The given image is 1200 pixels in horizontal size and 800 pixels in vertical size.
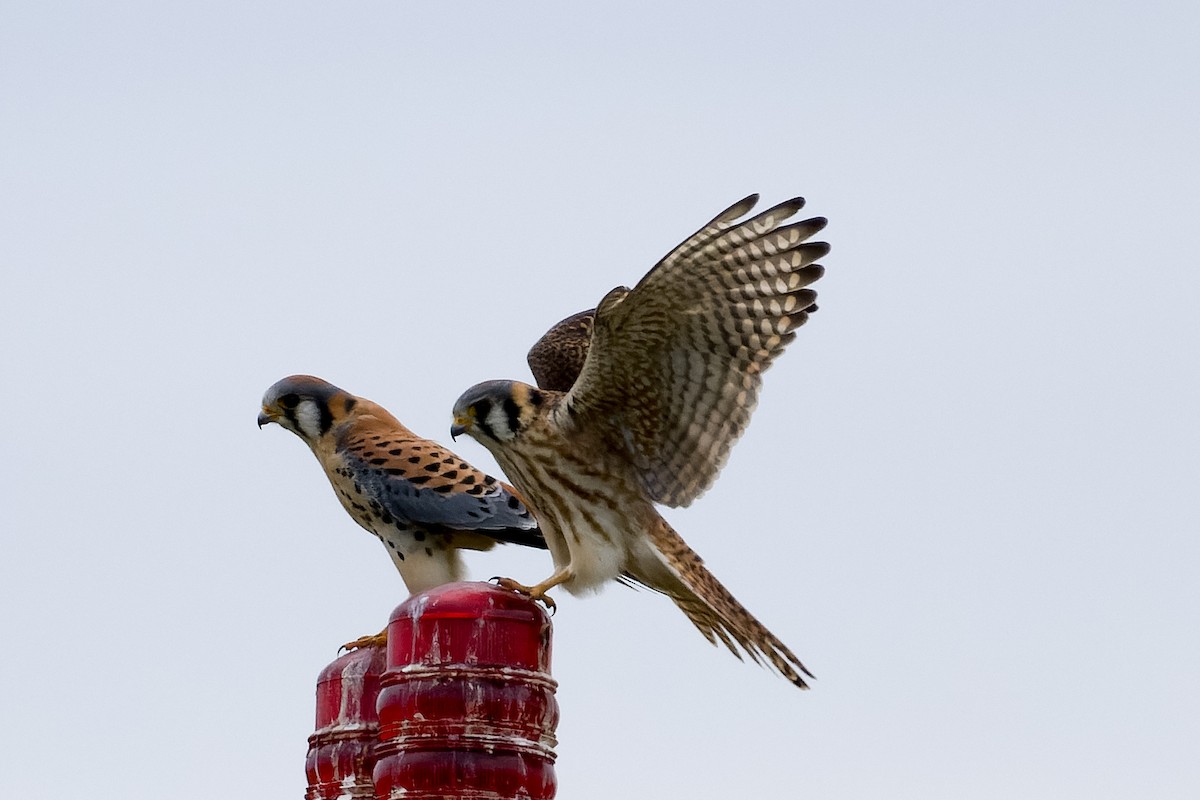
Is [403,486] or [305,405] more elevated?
[305,405]

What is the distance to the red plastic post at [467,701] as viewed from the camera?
415cm

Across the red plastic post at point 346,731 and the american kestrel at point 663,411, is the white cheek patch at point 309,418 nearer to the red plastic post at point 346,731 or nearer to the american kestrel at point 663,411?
the american kestrel at point 663,411

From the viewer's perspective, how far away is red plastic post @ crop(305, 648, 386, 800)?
15.5 feet

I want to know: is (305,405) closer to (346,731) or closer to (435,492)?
(435,492)

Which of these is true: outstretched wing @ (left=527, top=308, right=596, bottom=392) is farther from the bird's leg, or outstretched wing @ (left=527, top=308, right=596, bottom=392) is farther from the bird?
the bird's leg

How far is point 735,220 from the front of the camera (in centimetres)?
593

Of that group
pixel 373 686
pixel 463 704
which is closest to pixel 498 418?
pixel 373 686

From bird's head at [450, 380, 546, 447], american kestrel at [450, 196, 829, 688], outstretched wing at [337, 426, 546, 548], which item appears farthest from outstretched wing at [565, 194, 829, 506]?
outstretched wing at [337, 426, 546, 548]

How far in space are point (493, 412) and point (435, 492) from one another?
444mm

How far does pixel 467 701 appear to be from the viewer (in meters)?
4.20

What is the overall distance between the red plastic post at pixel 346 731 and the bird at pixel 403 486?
3.54 feet

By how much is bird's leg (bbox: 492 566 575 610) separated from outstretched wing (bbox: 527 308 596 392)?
183 centimetres

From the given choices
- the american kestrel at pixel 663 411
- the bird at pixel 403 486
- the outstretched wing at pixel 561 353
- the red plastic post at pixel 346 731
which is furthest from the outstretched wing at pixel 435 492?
the red plastic post at pixel 346 731

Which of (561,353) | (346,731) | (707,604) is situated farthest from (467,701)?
(561,353)
